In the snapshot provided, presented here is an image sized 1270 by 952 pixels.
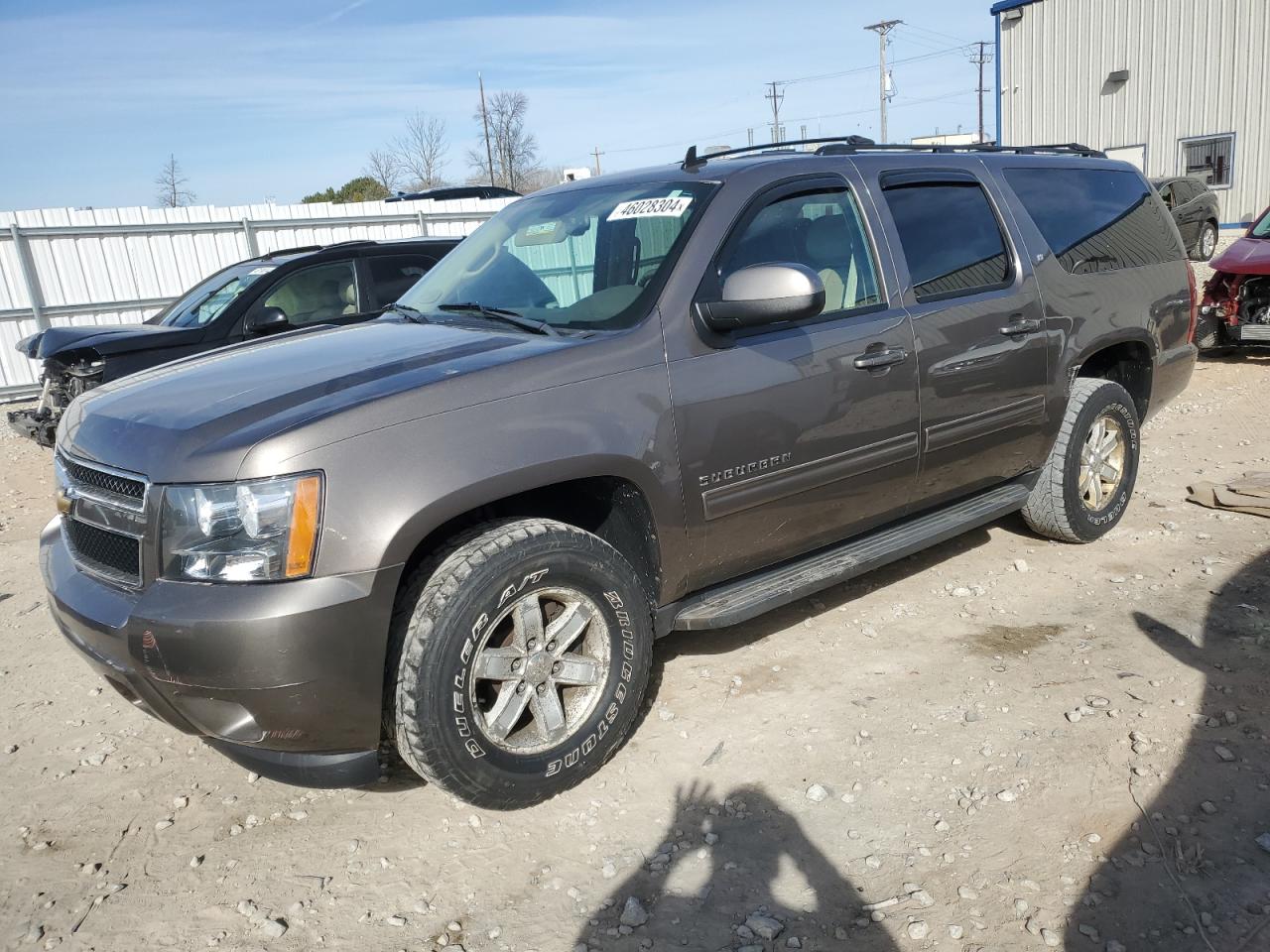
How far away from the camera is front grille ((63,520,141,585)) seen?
8.73ft

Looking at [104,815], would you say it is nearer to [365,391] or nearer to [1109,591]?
[365,391]

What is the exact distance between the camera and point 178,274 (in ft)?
47.8

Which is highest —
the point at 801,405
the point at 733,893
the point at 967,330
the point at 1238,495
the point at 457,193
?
the point at 457,193

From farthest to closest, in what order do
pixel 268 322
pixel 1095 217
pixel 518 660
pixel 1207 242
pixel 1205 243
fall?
pixel 1207 242 < pixel 1205 243 < pixel 268 322 < pixel 1095 217 < pixel 518 660

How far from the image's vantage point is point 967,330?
3.97m

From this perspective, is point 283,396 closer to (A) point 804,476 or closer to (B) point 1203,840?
(A) point 804,476

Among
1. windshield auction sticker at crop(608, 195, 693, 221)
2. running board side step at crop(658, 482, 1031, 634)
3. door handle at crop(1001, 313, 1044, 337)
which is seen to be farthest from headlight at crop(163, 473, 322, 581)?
door handle at crop(1001, 313, 1044, 337)

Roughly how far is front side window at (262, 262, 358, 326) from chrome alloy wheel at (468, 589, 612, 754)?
539 cm

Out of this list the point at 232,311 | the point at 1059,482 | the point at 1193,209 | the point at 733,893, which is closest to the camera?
the point at 733,893

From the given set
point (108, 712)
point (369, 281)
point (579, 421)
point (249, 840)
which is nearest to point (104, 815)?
point (249, 840)

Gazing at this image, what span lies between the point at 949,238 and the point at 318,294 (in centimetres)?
540

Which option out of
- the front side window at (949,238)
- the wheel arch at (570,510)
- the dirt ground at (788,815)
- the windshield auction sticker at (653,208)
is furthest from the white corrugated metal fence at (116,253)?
the wheel arch at (570,510)

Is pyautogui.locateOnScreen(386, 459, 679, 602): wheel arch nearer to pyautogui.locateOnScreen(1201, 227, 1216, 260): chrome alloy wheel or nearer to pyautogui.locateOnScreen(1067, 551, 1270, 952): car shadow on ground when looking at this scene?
pyautogui.locateOnScreen(1067, 551, 1270, 952): car shadow on ground

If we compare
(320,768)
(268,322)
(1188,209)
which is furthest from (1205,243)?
(320,768)
